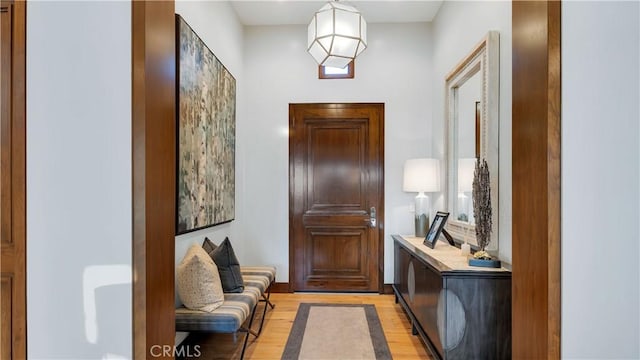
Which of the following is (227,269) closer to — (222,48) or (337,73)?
(222,48)

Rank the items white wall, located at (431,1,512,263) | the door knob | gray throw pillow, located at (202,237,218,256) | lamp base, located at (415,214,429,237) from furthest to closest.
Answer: the door knob → lamp base, located at (415,214,429,237) → gray throw pillow, located at (202,237,218,256) → white wall, located at (431,1,512,263)

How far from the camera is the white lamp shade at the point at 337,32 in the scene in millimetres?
2996

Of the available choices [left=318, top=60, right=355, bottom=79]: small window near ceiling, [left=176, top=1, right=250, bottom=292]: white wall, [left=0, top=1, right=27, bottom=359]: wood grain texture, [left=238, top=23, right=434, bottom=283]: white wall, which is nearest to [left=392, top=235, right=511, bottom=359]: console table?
[left=176, top=1, right=250, bottom=292]: white wall

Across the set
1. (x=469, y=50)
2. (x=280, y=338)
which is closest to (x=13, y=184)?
(x=280, y=338)

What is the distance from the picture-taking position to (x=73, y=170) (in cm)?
154

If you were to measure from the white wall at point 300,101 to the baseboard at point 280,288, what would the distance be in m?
0.09

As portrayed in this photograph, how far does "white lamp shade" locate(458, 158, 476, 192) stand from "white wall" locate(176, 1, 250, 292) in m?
2.31

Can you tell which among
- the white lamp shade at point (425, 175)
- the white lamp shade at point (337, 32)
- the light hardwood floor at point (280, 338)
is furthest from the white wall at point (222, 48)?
the white lamp shade at point (425, 175)

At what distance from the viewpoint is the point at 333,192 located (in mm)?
4668

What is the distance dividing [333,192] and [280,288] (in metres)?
1.36

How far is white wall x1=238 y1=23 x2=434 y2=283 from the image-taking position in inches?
183
